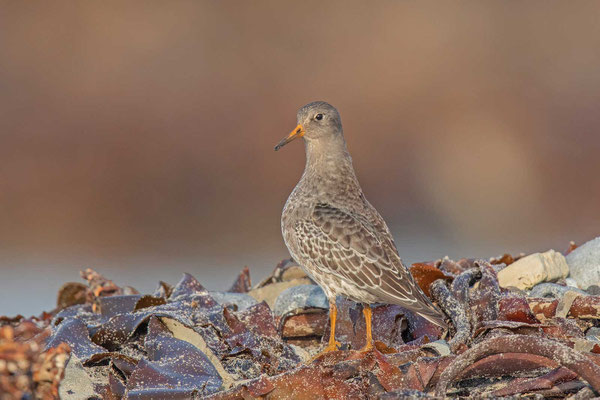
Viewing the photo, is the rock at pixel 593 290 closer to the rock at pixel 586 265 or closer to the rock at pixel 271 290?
the rock at pixel 586 265

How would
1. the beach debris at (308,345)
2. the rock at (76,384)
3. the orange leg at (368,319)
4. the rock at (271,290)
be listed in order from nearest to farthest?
1. the beach debris at (308,345)
2. the rock at (76,384)
3. the orange leg at (368,319)
4. the rock at (271,290)

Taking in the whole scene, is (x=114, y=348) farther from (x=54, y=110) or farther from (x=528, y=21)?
(x=528, y=21)

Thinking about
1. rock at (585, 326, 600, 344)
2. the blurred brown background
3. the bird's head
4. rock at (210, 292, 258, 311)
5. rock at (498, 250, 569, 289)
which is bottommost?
rock at (585, 326, 600, 344)

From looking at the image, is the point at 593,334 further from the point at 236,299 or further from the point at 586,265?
the point at 236,299

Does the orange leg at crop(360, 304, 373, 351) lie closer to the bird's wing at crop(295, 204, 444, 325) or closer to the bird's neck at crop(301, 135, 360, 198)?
the bird's wing at crop(295, 204, 444, 325)

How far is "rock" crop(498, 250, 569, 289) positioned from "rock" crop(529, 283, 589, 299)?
8cm

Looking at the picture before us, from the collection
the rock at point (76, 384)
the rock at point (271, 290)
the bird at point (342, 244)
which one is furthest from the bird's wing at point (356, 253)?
the rock at point (76, 384)

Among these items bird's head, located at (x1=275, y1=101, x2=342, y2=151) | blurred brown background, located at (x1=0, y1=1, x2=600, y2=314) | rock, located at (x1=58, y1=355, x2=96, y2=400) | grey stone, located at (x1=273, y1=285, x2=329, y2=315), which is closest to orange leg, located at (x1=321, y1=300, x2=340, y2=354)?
grey stone, located at (x1=273, y1=285, x2=329, y2=315)

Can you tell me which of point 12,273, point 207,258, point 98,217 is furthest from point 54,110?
point 207,258

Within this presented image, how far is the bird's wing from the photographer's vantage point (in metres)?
4.37

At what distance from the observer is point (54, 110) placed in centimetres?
1186

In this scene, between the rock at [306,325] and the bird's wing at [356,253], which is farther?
the rock at [306,325]

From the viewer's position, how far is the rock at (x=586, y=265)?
4879 millimetres

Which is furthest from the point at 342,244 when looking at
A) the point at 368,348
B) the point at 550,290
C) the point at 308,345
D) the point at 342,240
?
the point at 550,290
